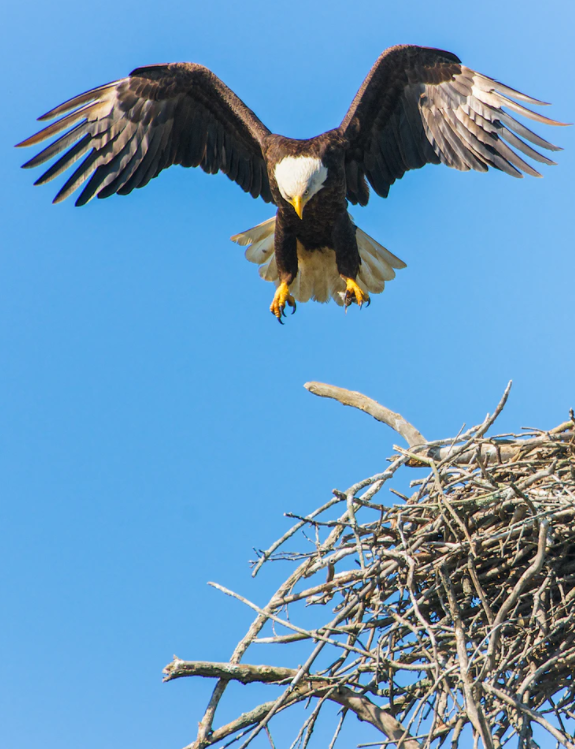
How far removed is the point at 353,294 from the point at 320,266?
0.51 metres

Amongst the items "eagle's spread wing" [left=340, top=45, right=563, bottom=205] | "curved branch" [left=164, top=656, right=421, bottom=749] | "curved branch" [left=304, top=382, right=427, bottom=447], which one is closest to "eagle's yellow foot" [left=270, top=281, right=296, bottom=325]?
"eagle's spread wing" [left=340, top=45, right=563, bottom=205]

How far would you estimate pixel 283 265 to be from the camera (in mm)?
7359

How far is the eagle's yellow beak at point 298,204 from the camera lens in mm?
6691

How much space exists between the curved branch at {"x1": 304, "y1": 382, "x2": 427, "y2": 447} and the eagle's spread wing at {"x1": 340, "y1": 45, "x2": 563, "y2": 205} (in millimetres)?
2297

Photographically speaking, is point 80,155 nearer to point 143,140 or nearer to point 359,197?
point 143,140

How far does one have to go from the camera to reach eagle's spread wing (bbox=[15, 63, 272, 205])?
22.0 ft

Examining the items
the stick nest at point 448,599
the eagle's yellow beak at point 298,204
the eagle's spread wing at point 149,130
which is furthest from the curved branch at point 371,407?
the eagle's spread wing at point 149,130

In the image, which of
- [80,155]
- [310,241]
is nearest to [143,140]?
[80,155]

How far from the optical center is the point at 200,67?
6.96m

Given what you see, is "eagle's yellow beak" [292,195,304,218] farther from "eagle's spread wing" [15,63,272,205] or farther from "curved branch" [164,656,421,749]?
"curved branch" [164,656,421,749]

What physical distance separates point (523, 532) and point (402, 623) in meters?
0.73

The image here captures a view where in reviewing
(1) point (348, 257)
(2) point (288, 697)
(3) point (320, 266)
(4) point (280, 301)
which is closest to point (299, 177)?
(1) point (348, 257)

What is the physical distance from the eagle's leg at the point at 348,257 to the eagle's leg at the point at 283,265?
0.34m

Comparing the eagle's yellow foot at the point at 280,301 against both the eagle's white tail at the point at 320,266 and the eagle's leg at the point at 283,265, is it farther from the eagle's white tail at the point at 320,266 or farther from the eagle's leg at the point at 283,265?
the eagle's white tail at the point at 320,266
